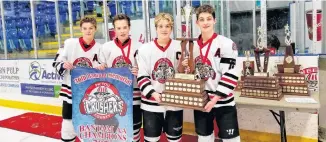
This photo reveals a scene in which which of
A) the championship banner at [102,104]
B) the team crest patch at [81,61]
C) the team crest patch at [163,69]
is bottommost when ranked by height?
the championship banner at [102,104]

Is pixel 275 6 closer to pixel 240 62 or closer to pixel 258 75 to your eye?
pixel 240 62

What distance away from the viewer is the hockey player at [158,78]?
198 cm

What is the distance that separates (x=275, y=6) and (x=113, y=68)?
10.3 ft

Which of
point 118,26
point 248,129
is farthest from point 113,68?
point 248,129

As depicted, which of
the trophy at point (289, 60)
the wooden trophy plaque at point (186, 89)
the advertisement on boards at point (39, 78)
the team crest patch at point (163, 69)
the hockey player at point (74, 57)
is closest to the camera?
the wooden trophy plaque at point (186, 89)

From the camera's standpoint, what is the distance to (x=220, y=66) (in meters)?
1.88

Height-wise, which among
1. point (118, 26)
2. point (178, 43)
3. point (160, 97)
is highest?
point (118, 26)

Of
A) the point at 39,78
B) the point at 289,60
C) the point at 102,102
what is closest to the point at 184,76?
the point at 102,102

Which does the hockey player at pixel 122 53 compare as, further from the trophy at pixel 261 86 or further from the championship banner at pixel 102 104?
the trophy at pixel 261 86

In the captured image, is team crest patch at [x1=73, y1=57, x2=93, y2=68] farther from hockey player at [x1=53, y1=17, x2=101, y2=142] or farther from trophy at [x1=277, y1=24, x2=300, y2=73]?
trophy at [x1=277, y1=24, x2=300, y2=73]

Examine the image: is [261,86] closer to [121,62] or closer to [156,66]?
[156,66]

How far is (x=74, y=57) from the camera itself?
2418 millimetres

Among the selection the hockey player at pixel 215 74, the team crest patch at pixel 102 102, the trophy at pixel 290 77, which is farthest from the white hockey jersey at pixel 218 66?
the team crest patch at pixel 102 102

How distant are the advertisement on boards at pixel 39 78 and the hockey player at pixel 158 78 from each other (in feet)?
7.41
